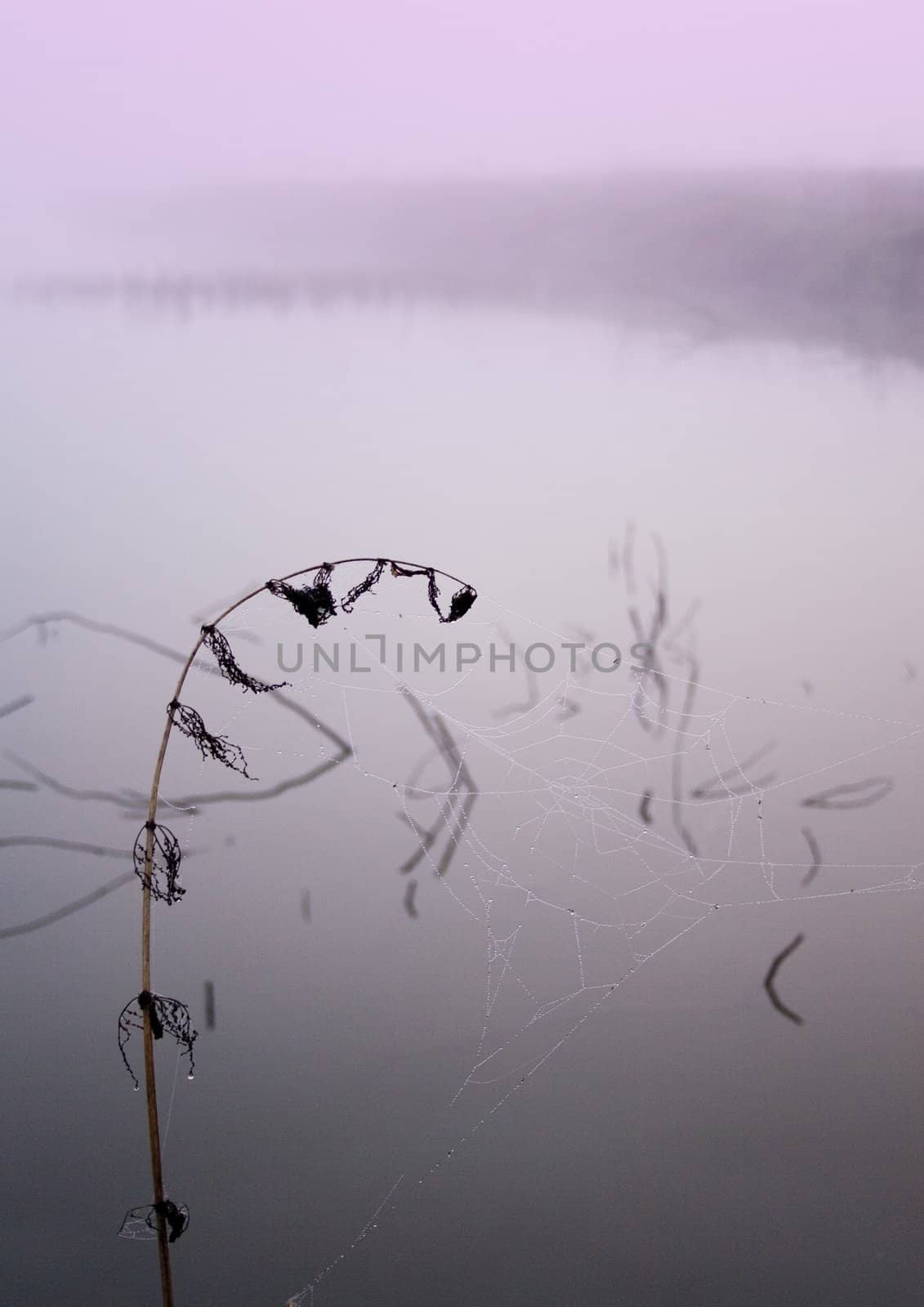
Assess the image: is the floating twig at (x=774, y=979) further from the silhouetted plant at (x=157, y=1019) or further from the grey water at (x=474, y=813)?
the silhouetted plant at (x=157, y=1019)

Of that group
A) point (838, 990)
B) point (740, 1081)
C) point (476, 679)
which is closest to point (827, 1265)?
point (740, 1081)

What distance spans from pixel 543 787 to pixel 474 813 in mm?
137

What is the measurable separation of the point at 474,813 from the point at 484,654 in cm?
30

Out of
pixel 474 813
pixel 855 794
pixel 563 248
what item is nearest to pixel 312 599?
Result: pixel 474 813

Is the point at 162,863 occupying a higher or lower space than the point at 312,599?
lower

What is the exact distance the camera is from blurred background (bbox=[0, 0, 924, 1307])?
5.66 feet

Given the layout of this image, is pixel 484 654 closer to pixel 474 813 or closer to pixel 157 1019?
pixel 474 813

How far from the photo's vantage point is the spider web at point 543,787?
177 cm

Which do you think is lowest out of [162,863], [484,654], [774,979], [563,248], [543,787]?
[774,979]

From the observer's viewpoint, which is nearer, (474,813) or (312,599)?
(312,599)

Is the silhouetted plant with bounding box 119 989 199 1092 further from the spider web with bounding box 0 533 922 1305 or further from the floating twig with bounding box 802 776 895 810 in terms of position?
the floating twig with bounding box 802 776 895 810

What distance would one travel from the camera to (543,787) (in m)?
1.79

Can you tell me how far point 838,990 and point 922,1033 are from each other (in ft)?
0.61

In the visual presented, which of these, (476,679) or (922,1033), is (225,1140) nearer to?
(476,679)
